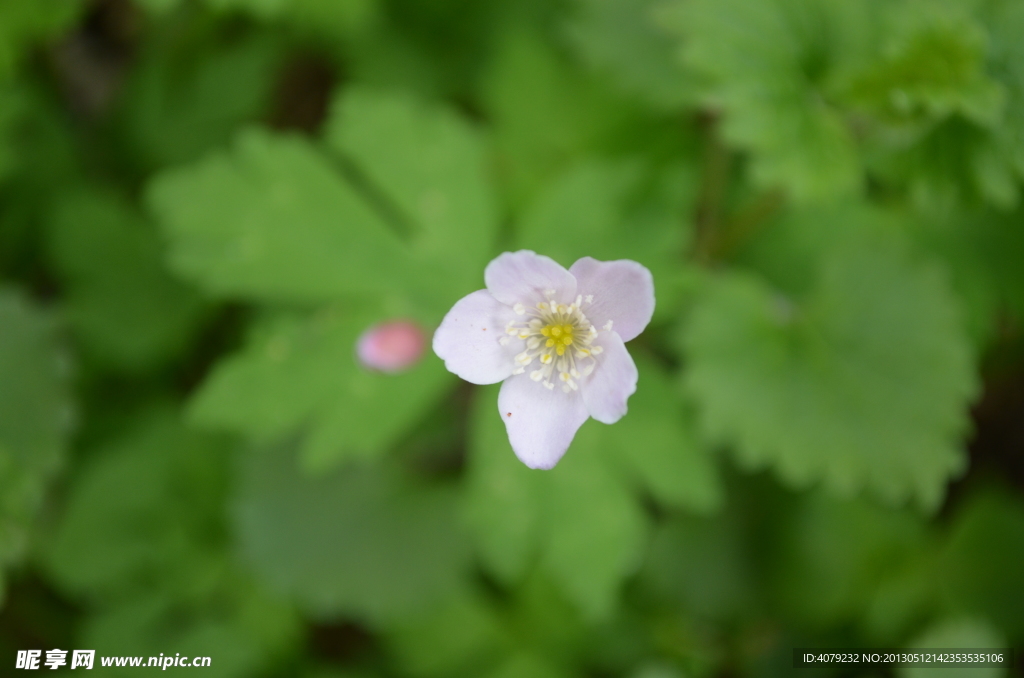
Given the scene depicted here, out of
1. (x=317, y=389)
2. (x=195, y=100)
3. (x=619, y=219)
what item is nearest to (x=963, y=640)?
(x=619, y=219)

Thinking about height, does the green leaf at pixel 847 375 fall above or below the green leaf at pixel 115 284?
below

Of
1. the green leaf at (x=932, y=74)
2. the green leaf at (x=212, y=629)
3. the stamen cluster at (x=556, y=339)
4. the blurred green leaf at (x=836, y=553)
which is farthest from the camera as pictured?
the blurred green leaf at (x=836, y=553)

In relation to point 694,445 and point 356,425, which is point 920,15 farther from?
point 356,425

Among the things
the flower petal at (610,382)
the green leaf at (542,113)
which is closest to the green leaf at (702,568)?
the green leaf at (542,113)

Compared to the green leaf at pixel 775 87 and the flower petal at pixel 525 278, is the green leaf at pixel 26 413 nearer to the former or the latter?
the flower petal at pixel 525 278

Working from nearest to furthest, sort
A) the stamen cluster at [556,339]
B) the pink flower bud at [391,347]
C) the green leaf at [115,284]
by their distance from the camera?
the stamen cluster at [556,339] < the pink flower bud at [391,347] < the green leaf at [115,284]

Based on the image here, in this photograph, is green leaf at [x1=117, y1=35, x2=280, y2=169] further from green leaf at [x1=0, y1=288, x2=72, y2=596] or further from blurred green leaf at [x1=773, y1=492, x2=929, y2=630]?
blurred green leaf at [x1=773, y1=492, x2=929, y2=630]
